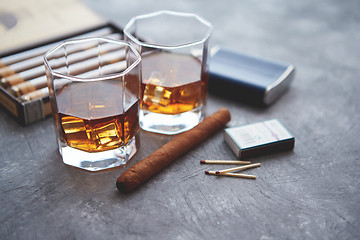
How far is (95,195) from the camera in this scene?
100 centimetres

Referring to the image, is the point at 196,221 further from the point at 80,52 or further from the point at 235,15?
the point at 235,15

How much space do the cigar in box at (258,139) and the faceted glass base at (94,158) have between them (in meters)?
0.27

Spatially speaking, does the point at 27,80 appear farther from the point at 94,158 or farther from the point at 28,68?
the point at 94,158

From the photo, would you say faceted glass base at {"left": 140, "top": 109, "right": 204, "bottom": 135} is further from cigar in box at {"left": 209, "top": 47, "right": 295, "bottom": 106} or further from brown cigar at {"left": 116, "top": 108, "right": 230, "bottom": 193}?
cigar in box at {"left": 209, "top": 47, "right": 295, "bottom": 106}

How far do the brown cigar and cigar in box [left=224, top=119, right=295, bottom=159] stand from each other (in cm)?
6

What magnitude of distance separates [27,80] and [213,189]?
0.62 metres

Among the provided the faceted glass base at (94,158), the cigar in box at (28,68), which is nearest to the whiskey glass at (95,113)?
the faceted glass base at (94,158)

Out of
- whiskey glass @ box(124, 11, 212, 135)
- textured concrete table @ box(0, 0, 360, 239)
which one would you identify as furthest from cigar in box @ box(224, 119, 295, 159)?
whiskey glass @ box(124, 11, 212, 135)

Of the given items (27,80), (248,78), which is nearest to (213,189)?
(248,78)

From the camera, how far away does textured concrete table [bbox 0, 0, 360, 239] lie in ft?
3.03

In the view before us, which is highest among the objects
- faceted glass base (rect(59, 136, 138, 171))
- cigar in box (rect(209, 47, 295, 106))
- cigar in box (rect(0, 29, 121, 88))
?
cigar in box (rect(0, 29, 121, 88))

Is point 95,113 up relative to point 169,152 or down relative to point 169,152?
up

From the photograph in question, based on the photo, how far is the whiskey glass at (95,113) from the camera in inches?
38.8

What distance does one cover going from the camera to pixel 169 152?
3.54 feet
